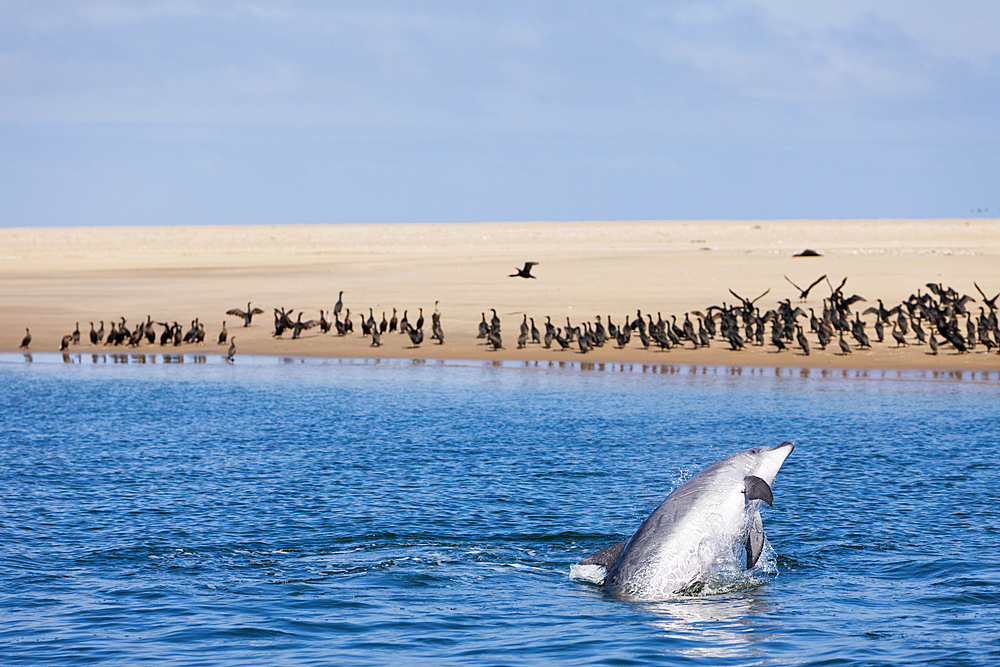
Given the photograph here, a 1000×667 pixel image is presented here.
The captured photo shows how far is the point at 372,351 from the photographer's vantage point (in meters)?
26.7

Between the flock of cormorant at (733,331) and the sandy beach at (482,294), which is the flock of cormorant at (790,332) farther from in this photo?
the sandy beach at (482,294)

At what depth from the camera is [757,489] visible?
8016mm

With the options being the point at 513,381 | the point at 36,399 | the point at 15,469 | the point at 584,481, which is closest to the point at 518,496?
the point at 584,481

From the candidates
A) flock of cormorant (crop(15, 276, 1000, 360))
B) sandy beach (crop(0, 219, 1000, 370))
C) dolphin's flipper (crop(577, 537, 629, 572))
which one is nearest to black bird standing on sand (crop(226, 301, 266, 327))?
sandy beach (crop(0, 219, 1000, 370))

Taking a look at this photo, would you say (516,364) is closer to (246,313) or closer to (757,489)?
(246,313)

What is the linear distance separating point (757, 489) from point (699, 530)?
595mm

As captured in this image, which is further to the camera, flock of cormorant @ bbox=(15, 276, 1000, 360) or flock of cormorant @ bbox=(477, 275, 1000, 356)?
flock of cormorant @ bbox=(15, 276, 1000, 360)

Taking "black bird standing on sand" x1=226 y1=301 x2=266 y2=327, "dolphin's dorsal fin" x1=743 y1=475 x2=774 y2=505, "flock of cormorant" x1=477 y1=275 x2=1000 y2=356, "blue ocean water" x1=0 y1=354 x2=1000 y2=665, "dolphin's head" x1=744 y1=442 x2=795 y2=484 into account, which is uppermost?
"black bird standing on sand" x1=226 y1=301 x2=266 y2=327

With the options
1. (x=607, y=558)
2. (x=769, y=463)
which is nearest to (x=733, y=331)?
(x=607, y=558)

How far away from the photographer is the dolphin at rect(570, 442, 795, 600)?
27.3 ft

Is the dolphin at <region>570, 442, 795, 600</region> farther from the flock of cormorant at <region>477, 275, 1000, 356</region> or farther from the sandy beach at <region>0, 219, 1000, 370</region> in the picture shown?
the flock of cormorant at <region>477, 275, 1000, 356</region>

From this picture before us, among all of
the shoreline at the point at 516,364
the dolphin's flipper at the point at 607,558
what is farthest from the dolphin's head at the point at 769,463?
the shoreline at the point at 516,364

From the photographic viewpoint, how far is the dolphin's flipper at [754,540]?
8309mm

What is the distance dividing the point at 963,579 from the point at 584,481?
16.0ft
